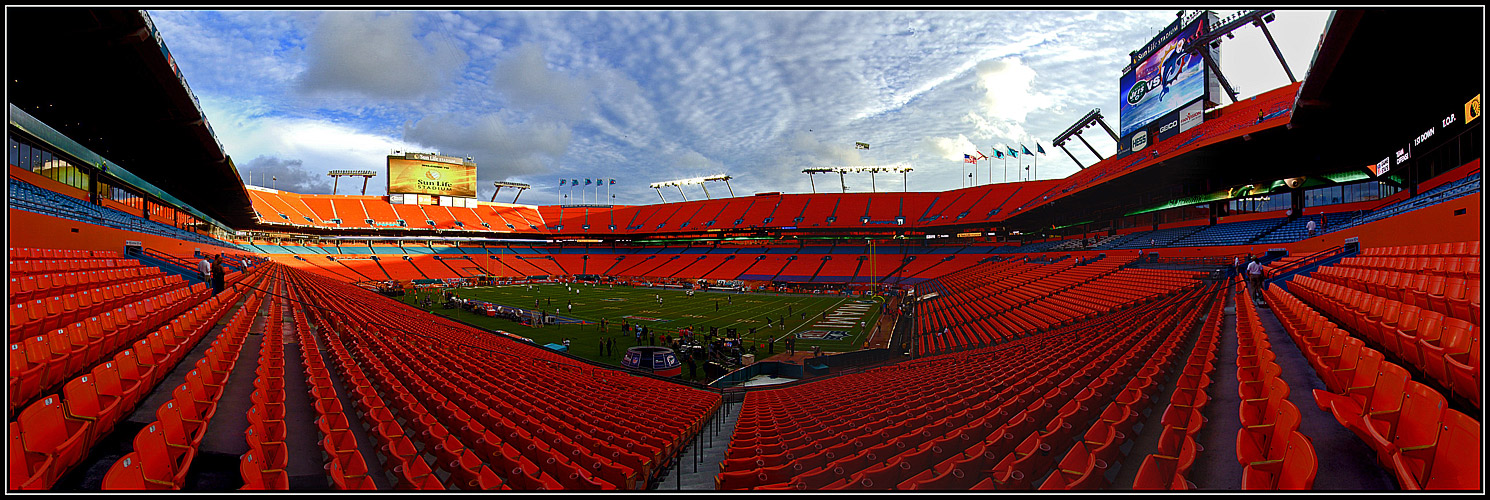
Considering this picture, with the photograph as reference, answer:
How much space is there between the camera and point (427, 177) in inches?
2960

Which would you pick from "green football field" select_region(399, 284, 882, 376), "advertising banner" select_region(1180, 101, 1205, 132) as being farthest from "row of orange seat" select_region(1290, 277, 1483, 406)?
"advertising banner" select_region(1180, 101, 1205, 132)

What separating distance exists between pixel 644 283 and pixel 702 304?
2152cm

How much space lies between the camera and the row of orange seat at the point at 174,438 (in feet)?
12.1

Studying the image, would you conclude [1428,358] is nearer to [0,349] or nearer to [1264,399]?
[1264,399]

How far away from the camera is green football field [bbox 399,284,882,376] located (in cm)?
2516

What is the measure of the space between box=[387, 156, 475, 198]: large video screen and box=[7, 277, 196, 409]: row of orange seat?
70.7 m

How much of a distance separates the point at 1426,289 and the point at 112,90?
2955 centimetres

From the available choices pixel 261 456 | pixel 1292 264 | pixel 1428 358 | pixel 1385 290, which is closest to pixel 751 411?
pixel 261 456

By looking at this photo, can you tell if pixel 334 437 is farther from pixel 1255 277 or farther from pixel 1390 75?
pixel 1390 75

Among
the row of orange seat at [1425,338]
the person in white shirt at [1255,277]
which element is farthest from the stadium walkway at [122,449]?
the person in white shirt at [1255,277]

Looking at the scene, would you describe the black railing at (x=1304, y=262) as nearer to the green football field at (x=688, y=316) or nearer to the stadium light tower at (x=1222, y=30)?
the green football field at (x=688, y=316)

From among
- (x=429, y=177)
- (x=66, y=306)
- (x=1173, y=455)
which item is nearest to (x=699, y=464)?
(x=1173, y=455)

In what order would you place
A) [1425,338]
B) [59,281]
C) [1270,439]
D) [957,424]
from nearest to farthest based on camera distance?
[1270,439] → [1425,338] → [957,424] → [59,281]

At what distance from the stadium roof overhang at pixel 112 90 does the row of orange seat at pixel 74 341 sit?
4.49 metres
